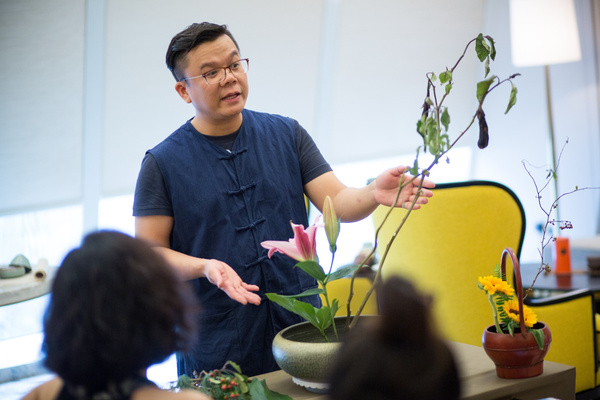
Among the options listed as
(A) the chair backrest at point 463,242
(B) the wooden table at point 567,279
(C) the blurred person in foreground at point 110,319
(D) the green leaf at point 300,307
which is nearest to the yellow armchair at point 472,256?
(A) the chair backrest at point 463,242

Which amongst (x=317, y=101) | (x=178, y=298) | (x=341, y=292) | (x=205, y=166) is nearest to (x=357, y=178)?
(x=317, y=101)

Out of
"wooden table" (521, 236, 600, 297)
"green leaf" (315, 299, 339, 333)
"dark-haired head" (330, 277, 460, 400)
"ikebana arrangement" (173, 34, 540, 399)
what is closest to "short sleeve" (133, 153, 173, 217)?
"ikebana arrangement" (173, 34, 540, 399)

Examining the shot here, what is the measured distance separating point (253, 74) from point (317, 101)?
662 mm

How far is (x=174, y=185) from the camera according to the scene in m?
1.88

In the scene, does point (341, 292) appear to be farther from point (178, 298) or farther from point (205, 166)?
point (178, 298)

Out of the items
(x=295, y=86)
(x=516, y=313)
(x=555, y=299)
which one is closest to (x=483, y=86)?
(x=516, y=313)

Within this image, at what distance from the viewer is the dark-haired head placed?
0.59m

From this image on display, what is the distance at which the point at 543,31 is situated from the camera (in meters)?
4.39

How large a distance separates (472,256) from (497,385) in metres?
1.10

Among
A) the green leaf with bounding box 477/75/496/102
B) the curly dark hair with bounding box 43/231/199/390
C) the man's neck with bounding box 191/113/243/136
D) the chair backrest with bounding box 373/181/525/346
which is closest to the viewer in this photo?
the curly dark hair with bounding box 43/231/199/390

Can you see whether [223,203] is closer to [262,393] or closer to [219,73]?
[219,73]

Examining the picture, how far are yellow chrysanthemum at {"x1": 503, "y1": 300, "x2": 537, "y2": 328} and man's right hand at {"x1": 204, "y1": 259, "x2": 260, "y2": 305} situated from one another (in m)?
0.58

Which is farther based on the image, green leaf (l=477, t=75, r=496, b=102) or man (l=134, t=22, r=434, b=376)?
man (l=134, t=22, r=434, b=376)

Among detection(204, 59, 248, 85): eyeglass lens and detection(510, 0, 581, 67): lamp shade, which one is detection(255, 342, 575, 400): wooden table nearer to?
detection(204, 59, 248, 85): eyeglass lens
